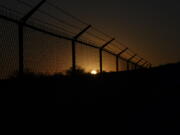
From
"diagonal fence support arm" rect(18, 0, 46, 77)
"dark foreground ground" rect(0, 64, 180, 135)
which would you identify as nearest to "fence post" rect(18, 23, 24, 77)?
"diagonal fence support arm" rect(18, 0, 46, 77)

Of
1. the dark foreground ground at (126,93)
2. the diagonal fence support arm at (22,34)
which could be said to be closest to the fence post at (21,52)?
the diagonal fence support arm at (22,34)

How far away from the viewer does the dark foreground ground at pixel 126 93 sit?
2.89 metres

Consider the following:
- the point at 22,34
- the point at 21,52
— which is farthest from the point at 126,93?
the point at 22,34

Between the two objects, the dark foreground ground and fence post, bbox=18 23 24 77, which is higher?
fence post, bbox=18 23 24 77

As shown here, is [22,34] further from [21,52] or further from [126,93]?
[126,93]

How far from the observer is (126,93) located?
4.04m

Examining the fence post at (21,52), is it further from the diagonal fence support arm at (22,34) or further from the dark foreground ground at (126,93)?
the dark foreground ground at (126,93)

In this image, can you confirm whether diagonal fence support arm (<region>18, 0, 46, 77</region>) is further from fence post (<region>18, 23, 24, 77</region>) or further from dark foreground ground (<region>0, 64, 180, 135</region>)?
dark foreground ground (<region>0, 64, 180, 135</region>)

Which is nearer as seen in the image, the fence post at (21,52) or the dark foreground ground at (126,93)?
the dark foreground ground at (126,93)

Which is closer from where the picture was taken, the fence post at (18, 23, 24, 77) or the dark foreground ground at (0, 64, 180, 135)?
the dark foreground ground at (0, 64, 180, 135)

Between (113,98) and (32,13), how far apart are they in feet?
5.94

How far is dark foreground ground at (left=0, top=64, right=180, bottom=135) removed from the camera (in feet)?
9.48

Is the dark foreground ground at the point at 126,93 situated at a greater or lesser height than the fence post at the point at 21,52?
lesser

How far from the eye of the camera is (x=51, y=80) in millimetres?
3283
